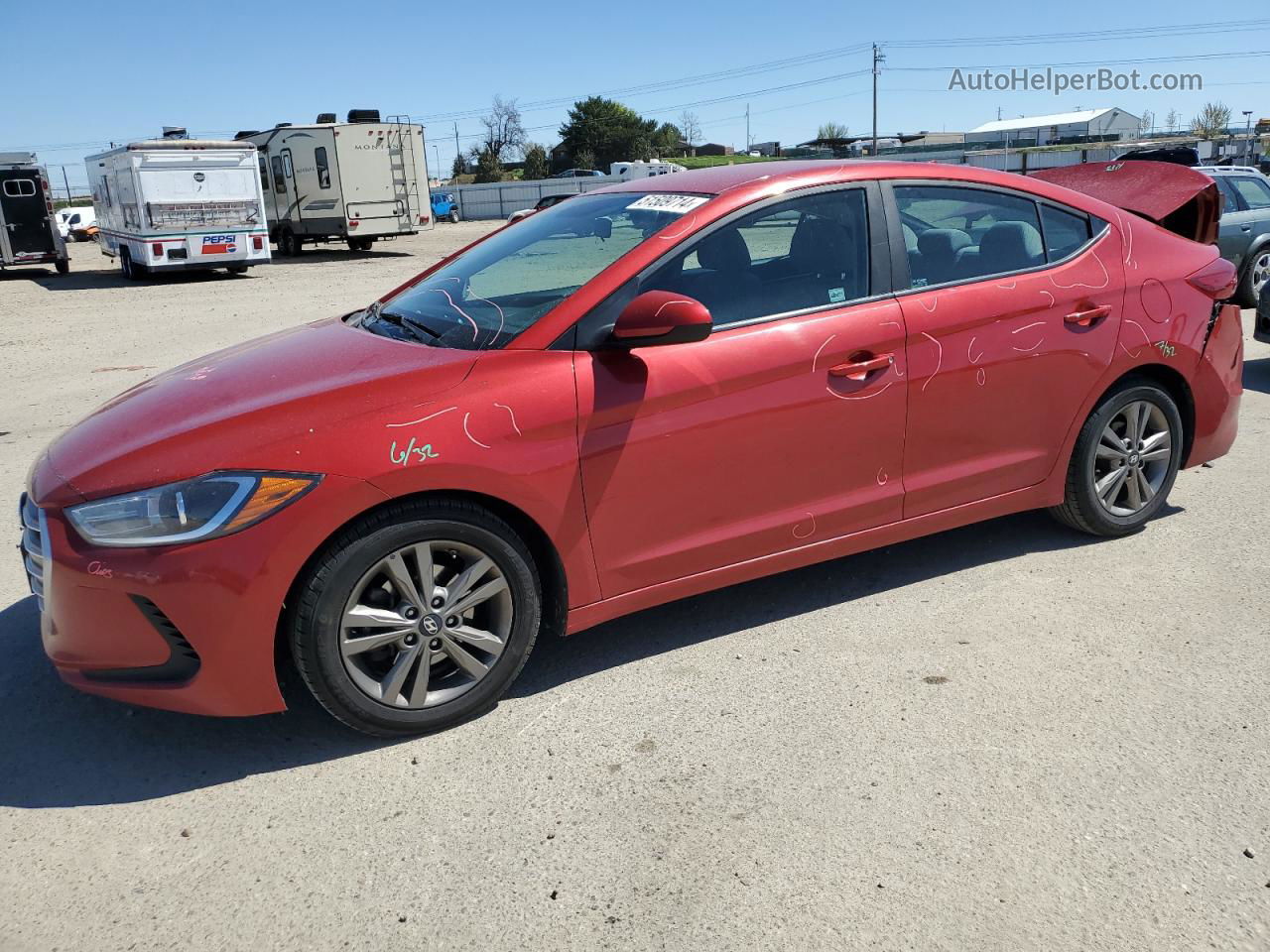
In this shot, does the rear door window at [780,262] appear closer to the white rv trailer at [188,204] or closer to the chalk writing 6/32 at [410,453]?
the chalk writing 6/32 at [410,453]

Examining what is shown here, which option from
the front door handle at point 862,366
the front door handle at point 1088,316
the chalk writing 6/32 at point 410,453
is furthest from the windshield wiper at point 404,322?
the front door handle at point 1088,316

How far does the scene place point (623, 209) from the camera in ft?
13.1

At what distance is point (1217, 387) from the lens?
187 inches

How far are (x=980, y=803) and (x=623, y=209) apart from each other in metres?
2.46

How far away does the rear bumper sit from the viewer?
4.68 metres

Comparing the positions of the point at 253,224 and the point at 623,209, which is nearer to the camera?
the point at 623,209

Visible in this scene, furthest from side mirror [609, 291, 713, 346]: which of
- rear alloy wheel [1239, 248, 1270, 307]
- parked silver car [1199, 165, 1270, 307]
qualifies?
rear alloy wheel [1239, 248, 1270, 307]

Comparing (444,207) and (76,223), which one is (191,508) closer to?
(76,223)

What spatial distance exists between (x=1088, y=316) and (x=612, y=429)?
221cm

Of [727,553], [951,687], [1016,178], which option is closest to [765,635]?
[727,553]

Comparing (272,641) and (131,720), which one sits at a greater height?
(272,641)

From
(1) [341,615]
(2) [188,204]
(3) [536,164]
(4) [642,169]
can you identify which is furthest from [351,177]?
(3) [536,164]

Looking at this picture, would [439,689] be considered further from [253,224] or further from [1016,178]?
[253,224]

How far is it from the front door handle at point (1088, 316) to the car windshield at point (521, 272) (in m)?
1.65
